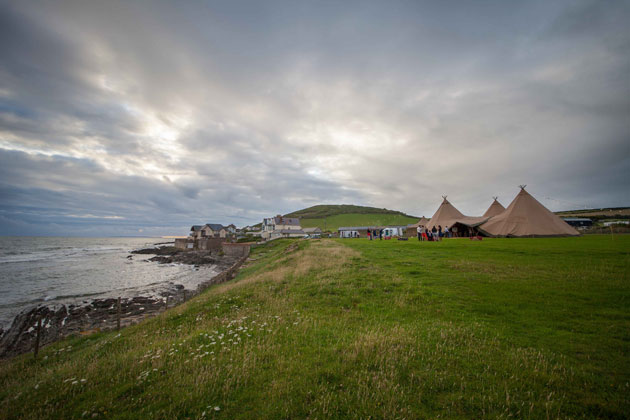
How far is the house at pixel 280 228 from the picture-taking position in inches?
3756

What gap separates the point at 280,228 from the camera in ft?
334

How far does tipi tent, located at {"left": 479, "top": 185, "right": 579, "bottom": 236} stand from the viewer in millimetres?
33281

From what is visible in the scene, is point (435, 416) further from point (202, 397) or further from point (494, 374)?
point (202, 397)

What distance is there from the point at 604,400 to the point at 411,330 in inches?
155

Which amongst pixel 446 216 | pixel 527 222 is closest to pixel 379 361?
pixel 527 222

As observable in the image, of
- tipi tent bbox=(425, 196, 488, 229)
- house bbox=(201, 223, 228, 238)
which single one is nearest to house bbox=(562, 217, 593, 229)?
tipi tent bbox=(425, 196, 488, 229)

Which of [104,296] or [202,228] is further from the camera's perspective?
[202,228]

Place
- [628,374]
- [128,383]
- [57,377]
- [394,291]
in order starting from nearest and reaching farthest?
[628,374], [128,383], [57,377], [394,291]

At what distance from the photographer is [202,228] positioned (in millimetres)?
111188

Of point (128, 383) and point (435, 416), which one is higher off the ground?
point (435, 416)

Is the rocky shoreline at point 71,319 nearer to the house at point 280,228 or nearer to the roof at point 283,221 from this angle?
the house at point 280,228

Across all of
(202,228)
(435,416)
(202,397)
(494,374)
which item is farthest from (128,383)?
(202,228)

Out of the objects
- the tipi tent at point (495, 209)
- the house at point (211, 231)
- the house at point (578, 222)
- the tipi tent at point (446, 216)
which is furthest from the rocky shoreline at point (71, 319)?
the house at point (578, 222)

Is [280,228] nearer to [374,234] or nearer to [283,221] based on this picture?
[283,221]
